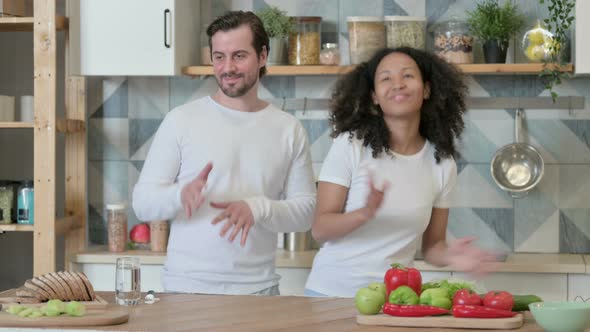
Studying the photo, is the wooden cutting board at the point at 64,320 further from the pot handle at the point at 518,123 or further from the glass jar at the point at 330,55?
the pot handle at the point at 518,123

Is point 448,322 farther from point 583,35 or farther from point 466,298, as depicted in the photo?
point 583,35

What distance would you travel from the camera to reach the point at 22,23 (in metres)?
3.90

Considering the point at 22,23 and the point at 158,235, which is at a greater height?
the point at 22,23

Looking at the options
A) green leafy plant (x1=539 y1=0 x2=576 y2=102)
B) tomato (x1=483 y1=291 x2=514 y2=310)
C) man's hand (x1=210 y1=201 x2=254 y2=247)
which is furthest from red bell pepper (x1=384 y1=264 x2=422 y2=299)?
green leafy plant (x1=539 y1=0 x2=576 y2=102)

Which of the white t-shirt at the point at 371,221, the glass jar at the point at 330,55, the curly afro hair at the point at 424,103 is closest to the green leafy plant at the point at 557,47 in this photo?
the glass jar at the point at 330,55

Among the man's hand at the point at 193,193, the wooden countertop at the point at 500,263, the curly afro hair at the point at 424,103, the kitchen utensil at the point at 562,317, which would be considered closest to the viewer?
the kitchen utensil at the point at 562,317

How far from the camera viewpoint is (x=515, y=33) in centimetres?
390

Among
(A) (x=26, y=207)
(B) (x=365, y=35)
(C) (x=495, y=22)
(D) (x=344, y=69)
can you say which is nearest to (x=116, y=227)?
(A) (x=26, y=207)

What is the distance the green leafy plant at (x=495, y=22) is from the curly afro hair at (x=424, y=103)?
1.03 m

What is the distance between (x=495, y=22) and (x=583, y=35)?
363mm

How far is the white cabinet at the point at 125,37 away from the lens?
12.7 feet

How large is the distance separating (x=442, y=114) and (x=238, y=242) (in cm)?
73

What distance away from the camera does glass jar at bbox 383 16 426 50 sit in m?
3.86

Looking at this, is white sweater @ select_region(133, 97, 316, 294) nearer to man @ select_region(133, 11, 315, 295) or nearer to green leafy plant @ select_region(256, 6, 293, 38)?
man @ select_region(133, 11, 315, 295)
